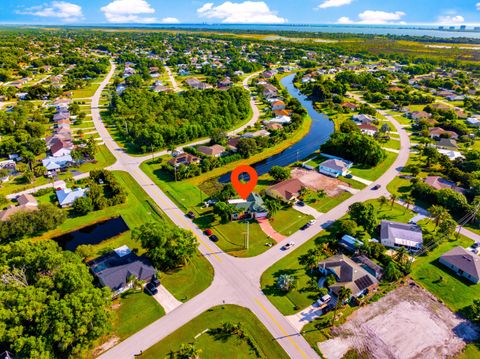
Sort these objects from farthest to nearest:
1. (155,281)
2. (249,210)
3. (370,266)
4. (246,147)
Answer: (246,147)
(249,210)
(370,266)
(155,281)

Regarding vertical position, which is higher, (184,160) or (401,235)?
(184,160)

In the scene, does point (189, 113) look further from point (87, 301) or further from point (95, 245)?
point (87, 301)

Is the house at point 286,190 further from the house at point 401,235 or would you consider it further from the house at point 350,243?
the house at point 401,235

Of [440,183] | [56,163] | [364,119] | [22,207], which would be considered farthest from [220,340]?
[364,119]

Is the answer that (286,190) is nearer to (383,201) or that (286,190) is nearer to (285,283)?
(383,201)

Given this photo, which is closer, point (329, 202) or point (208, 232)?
point (208, 232)

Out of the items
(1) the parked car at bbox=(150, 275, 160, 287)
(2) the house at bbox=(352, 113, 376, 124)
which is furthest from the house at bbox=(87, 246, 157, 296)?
(2) the house at bbox=(352, 113, 376, 124)

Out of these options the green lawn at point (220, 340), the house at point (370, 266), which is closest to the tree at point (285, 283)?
the green lawn at point (220, 340)
